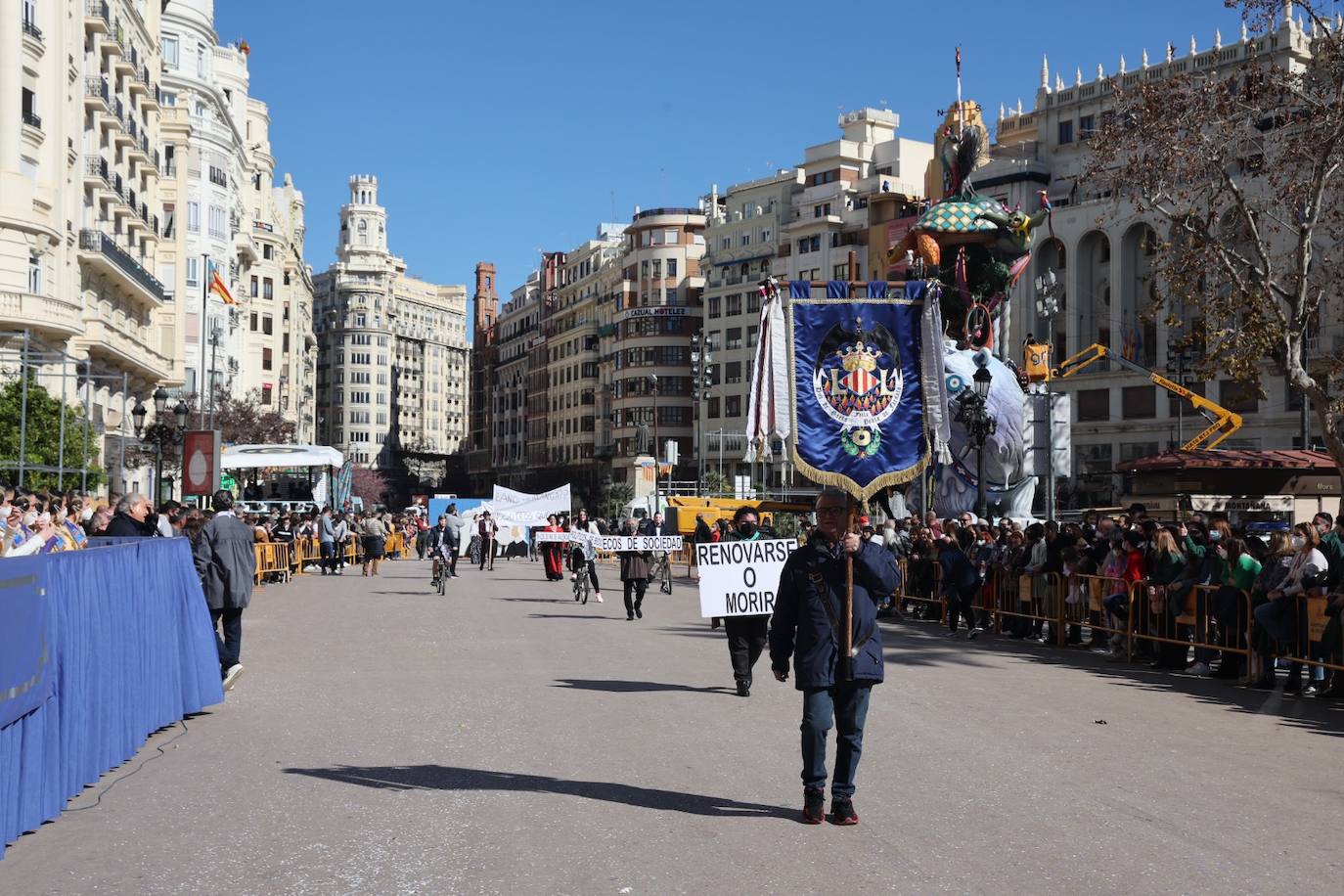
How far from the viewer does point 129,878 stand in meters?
6.47

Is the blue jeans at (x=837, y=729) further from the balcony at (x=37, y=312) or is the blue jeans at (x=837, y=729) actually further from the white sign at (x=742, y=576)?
the balcony at (x=37, y=312)

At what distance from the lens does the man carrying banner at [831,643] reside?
25.2ft

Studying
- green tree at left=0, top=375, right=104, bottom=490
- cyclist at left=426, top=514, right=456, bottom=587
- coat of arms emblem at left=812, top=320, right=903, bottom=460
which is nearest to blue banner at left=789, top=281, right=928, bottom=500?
coat of arms emblem at left=812, top=320, right=903, bottom=460

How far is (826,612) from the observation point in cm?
786

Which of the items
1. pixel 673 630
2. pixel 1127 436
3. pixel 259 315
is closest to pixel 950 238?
pixel 673 630

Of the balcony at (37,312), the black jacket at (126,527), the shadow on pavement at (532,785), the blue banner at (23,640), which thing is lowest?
the shadow on pavement at (532,785)

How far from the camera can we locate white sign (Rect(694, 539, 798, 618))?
12969 millimetres

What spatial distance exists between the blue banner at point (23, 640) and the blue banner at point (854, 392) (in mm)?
17765

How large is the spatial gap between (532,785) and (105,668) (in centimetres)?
276

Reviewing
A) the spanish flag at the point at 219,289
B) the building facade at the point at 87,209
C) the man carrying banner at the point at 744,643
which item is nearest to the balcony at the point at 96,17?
the building facade at the point at 87,209

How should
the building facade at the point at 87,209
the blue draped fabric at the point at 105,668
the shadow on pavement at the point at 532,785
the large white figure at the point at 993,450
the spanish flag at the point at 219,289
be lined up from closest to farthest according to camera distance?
the blue draped fabric at the point at 105,668 → the shadow on pavement at the point at 532,785 → the large white figure at the point at 993,450 → the building facade at the point at 87,209 → the spanish flag at the point at 219,289

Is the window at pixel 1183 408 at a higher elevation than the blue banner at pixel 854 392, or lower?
higher

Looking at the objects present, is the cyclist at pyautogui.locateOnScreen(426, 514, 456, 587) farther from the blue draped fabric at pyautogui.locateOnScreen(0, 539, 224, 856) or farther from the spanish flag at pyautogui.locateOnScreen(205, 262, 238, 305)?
the spanish flag at pyautogui.locateOnScreen(205, 262, 238, 305)

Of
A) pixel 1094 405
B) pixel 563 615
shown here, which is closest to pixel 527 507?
pixel 563 615
